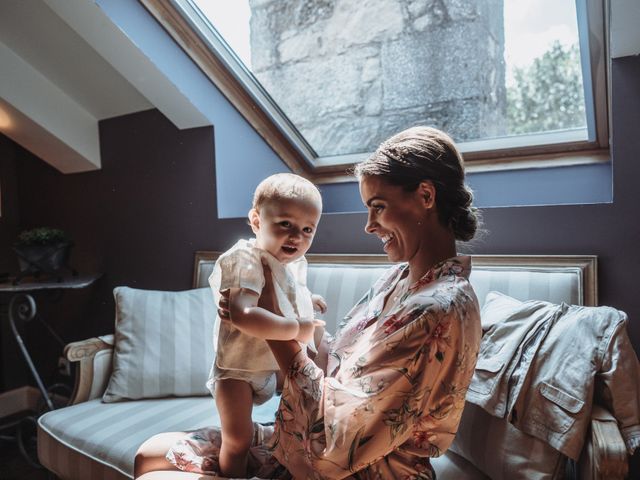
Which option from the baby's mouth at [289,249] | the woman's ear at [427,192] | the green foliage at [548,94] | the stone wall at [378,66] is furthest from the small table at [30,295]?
the green foliage at [548,94]

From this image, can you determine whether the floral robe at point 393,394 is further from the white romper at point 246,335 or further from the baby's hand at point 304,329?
the white romper at point 246,335

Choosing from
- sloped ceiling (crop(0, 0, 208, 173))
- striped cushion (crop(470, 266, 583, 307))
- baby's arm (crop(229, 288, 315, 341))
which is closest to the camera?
baby's arm (crop(229, 288, 315, 341))

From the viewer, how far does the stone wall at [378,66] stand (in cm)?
216

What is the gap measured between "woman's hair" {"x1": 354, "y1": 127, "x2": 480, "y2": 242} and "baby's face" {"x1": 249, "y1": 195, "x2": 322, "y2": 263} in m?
0.18

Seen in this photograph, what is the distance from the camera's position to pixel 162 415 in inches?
69.3

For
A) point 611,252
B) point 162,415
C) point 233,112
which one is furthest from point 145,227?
point 611,252

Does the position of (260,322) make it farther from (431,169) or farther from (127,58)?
(127,58)

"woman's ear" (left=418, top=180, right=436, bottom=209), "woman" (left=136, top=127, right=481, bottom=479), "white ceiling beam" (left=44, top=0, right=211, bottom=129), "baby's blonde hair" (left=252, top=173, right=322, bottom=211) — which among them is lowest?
"woman" (left=136, top=127, right=481, bottom=479)

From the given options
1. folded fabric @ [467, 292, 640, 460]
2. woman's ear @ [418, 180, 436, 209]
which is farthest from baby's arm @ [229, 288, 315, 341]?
folded fabric @ [467, 292, 640, 460]

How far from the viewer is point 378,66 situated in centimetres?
237

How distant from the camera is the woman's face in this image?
3.34 feet

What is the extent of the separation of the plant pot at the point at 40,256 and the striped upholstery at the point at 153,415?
92 centimetres

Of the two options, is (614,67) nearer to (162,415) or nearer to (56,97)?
(162,415)

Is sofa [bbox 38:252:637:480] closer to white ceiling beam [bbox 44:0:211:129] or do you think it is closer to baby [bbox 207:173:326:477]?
baby [bbox 207:173:326:477]
